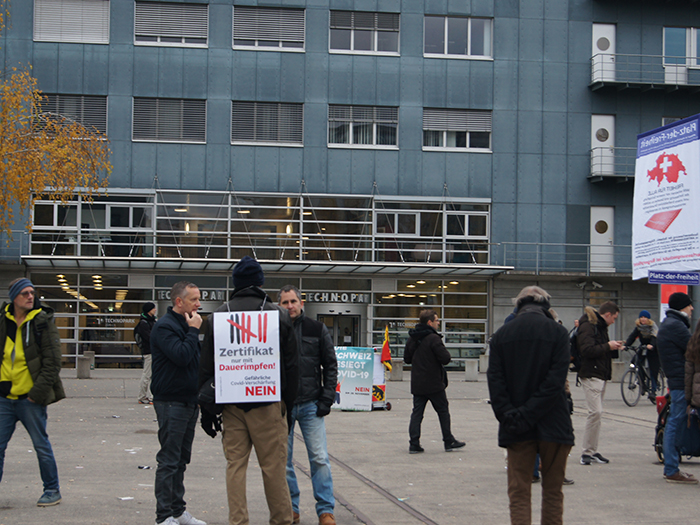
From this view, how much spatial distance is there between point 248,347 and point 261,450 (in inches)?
28.2

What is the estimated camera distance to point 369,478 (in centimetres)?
881

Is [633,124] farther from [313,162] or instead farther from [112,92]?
[112,92]

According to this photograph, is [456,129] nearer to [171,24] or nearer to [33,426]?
[171,24]

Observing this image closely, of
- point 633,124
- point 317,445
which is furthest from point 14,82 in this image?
point 633,124

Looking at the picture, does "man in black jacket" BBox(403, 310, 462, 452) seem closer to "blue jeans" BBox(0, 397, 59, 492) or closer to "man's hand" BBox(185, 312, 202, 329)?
"man's hand" BBox(185, 312, 202, 329)

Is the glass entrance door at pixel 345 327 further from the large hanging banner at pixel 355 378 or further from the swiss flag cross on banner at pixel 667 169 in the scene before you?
the swiss flag cross on banner at pixel 667 169

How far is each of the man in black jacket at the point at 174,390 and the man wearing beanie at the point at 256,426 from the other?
0.62 metres

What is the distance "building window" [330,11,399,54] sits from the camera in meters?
29.7

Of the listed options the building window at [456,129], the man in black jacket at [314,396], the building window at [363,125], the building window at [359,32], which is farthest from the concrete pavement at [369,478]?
the building window at [359,32]

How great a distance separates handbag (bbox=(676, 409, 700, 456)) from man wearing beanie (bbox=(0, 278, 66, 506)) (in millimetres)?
6435

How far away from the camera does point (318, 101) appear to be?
2933cm

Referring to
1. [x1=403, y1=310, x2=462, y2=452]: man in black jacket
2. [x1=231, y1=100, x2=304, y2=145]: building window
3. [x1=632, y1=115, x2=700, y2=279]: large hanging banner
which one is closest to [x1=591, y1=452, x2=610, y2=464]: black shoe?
[x1=403, y1=310, x2=462, y2=452]: man in black jacket

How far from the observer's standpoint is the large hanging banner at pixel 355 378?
15305mm

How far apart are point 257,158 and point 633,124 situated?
14.2 meters
